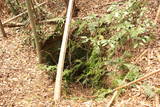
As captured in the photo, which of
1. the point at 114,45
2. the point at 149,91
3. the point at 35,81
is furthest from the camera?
the point at 35,81

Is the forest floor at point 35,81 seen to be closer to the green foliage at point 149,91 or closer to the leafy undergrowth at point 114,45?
the green foliage at point 149,91

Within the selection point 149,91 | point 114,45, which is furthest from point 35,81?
point 149,91

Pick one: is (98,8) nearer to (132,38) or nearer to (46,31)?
(46,31)

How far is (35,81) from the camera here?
15.3 feet

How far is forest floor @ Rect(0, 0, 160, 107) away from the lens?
10.5 feet

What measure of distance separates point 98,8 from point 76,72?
2.28 metres

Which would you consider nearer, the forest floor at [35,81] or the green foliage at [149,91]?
the green foliage at [149,91]

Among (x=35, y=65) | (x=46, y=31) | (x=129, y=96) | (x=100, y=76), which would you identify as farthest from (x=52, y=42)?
(x=129, y=96)

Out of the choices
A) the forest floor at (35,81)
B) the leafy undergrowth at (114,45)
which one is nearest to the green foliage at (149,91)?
the forest floor at (35,81)

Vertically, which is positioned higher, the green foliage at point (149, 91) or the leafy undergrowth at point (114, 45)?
the leafy undergrowth at point (114, 45)

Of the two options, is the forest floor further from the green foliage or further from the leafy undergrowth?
the leafy undergrowth

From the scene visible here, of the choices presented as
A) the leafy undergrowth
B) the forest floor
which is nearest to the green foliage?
the forest floor

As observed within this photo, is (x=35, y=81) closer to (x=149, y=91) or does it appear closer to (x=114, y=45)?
(x=114, y=45)

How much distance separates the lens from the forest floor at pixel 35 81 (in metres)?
3.21
